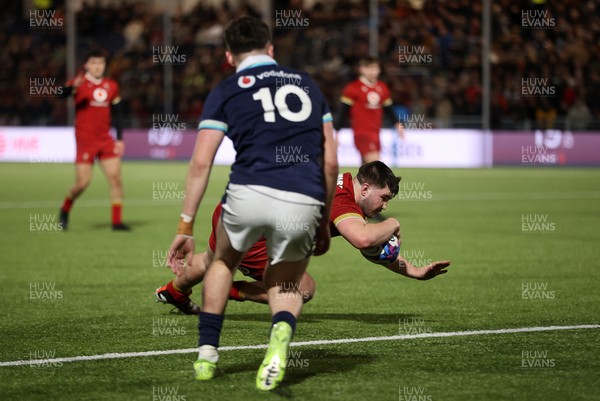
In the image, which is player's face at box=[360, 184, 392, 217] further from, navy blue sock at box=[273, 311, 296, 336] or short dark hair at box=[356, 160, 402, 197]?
navy blue sock at box=[273, 311, 296, 336]

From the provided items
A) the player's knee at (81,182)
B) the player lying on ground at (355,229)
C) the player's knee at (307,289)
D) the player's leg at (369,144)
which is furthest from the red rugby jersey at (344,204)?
the player's leg at (369,144)

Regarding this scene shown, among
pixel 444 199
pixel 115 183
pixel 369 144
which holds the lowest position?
pixel 444 199

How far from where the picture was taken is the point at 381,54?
33188mm

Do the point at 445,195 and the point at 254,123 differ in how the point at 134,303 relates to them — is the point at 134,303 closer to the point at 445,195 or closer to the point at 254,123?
the point at 254,123

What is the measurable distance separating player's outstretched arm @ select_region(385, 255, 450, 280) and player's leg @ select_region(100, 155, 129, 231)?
8.08 meters

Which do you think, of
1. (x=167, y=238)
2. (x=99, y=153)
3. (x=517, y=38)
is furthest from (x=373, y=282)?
(x=517, y=38)

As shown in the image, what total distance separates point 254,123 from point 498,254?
732 centimetres

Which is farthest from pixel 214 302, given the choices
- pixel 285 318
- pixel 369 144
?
pixel 369 144

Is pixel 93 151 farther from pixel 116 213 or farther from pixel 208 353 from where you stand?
pixel 208 353

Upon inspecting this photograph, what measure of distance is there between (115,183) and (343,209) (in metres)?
8.34

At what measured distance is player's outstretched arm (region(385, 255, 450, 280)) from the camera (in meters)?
6.78

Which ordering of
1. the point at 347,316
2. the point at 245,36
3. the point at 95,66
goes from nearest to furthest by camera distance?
1. the point at 245,36
2. the point at 347,316
3. the point at 95,66

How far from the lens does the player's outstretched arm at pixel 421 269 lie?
267 inches

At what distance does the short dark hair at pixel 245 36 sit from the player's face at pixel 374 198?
5.95ft
